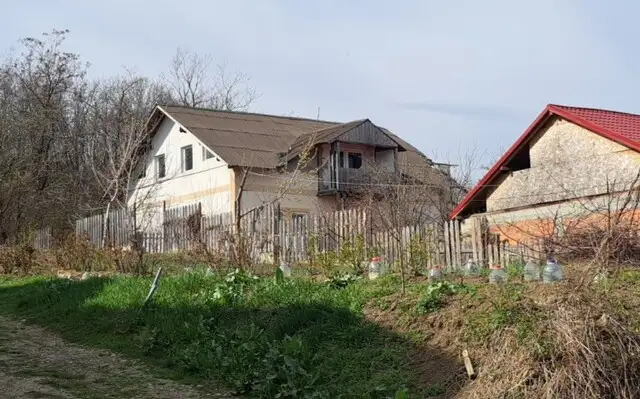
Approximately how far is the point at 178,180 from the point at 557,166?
59.9 ft

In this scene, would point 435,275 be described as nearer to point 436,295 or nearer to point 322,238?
point 436,295

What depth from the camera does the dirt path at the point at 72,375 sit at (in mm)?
7766

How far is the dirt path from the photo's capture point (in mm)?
7766

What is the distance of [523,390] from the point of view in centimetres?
618

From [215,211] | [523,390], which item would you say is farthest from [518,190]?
[523,390]

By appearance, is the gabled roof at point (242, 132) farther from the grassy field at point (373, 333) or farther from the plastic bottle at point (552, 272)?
the plastic bottle at point (552, 272)

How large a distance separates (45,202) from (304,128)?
13009 millimetres

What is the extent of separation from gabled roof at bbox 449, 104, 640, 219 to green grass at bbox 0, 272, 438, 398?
38.1 feet

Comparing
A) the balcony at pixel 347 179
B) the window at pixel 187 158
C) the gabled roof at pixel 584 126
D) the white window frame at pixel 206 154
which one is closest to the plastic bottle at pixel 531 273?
the gabled roof at pixel 584 126

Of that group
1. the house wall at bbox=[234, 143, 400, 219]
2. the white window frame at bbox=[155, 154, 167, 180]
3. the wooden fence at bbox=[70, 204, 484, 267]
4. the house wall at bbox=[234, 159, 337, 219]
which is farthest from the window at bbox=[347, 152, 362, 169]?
the wooden fence at bbox=[70, 204, 484, 267]

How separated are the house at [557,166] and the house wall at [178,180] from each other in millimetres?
11308

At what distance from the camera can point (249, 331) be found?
9.16m

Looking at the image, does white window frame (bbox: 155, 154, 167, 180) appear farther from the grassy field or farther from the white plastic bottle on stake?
the white plastic bottle on stake

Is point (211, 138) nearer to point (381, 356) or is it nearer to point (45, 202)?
point (45, 202)
